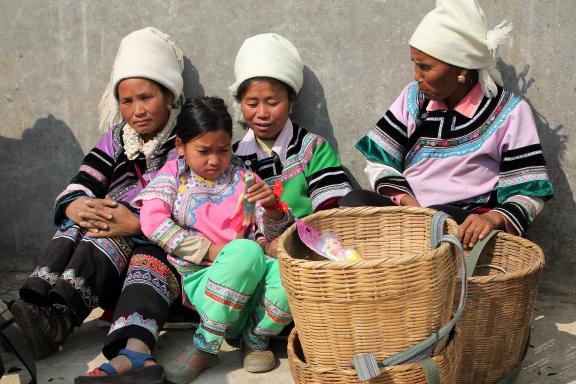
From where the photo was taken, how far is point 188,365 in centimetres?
366

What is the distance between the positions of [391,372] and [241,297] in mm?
897

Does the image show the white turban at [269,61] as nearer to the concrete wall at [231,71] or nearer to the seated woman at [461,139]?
the concrete wall at [231,71]

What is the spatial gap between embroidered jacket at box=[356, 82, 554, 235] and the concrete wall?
10.4 inches

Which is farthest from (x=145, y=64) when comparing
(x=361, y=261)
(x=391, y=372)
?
(x=391, y=372)

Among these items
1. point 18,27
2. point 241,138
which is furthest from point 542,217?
point 18,27

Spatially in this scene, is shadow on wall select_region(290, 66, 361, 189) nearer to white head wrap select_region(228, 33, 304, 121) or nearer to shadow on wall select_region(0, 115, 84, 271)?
white head wrap select_region(228, 33, 304, 121)

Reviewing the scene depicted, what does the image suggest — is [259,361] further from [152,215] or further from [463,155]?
[463,155]

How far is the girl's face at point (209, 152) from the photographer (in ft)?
12.6

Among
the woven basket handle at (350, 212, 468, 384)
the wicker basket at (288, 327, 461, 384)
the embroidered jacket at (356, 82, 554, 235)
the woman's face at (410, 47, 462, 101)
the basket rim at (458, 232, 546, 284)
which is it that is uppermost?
the woman's face at (410, 47, 462, 101)

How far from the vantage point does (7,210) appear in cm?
521

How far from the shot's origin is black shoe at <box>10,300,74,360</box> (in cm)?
382

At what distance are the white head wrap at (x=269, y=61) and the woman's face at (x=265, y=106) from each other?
0.18ft

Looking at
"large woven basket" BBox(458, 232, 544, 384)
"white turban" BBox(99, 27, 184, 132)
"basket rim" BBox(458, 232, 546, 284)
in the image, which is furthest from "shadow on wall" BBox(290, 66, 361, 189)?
"large woven basket" BBox(458, 232, 544, 384)

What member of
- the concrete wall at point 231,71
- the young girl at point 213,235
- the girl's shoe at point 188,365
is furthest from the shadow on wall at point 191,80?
→ the girl's shoe at point 188,365
